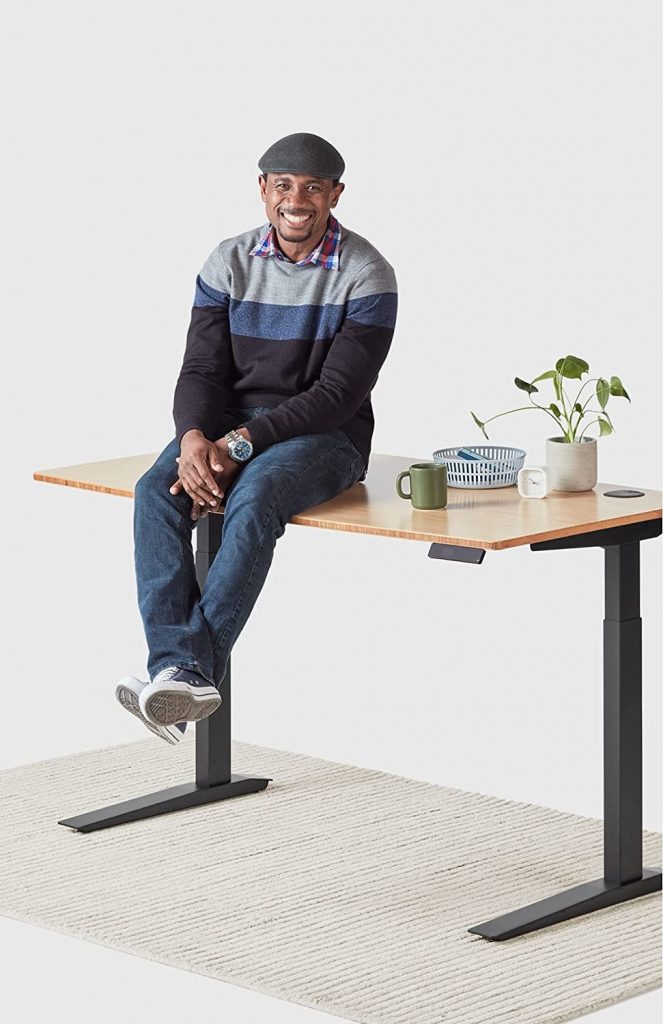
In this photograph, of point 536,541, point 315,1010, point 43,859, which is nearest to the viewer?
point 315,1010

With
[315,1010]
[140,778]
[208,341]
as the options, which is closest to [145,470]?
[208,341]

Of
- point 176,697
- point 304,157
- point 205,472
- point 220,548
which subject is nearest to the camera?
point 176,697

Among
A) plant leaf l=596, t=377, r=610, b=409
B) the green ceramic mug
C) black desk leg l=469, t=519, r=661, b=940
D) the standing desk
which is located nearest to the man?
the standing desk

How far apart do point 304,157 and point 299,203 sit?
12 centimetres

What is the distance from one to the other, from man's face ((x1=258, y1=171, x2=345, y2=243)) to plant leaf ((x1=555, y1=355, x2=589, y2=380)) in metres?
0.81

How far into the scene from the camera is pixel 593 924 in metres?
5.64

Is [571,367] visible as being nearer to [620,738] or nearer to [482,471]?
[482,471]

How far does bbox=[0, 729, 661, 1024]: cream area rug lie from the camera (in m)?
5.24

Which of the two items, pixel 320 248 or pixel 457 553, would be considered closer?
pixel 457 553

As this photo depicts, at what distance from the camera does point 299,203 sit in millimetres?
6266

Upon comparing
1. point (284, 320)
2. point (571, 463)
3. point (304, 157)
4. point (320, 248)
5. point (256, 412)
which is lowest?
point (571, 463)

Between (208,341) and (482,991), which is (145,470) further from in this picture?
(482,991)

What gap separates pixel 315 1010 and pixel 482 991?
381 mm

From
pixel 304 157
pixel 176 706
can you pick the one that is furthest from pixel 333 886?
pixel 304 157
